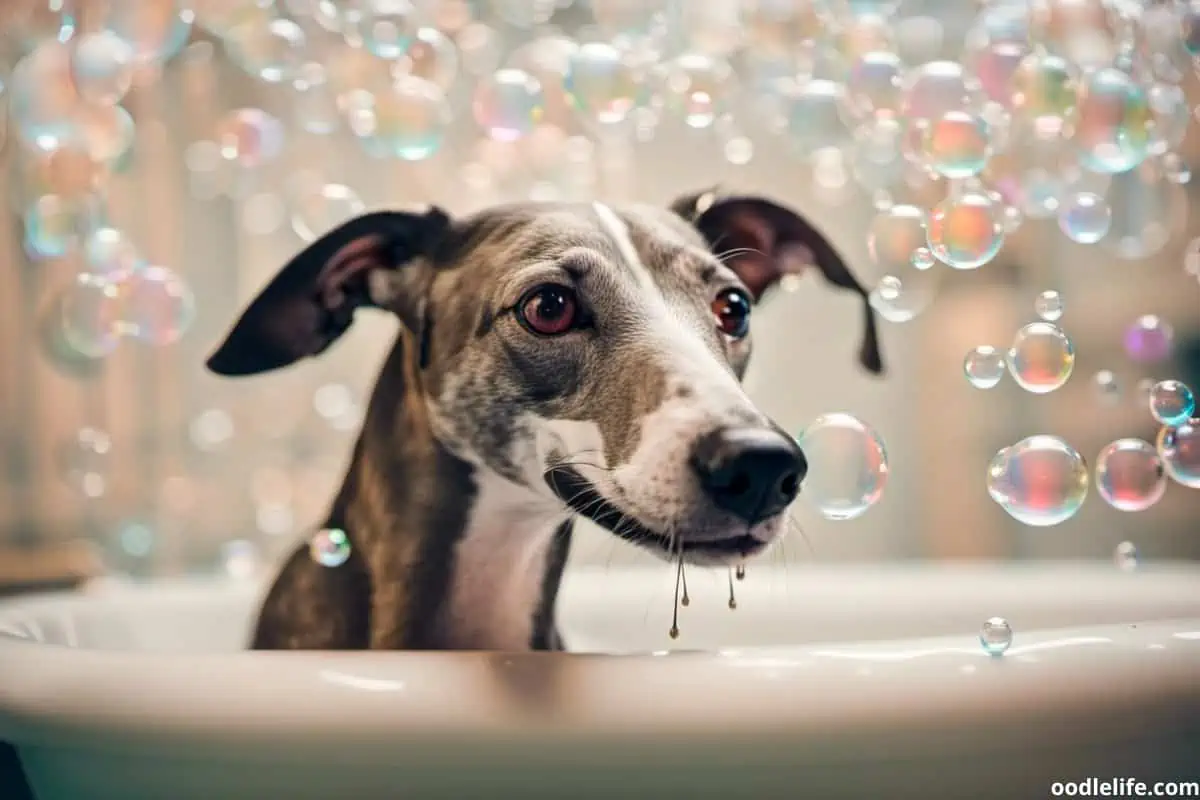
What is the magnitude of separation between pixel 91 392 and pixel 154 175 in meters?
0.55

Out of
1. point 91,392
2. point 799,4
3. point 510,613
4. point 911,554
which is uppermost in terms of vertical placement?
point 799,4

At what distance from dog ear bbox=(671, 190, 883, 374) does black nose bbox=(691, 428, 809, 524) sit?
0.35 meters

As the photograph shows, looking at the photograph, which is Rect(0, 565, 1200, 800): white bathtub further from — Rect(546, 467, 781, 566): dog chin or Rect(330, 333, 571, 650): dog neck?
Rect(330, 333, 571, 650): dog neck

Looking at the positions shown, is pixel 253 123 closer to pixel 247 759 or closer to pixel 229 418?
pixel 247 759

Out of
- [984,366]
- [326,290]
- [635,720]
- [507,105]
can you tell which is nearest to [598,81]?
[507,105]

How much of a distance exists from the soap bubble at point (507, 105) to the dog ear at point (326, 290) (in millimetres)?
129

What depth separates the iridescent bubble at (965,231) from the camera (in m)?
0.94

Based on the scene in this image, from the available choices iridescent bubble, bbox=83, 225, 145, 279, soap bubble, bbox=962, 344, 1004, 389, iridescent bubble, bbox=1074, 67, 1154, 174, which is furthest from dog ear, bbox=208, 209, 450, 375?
iridescent bubble, bbox=1074, 67, 1154, 174

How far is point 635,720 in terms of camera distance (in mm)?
608

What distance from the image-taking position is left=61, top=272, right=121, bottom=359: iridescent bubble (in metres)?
1.10

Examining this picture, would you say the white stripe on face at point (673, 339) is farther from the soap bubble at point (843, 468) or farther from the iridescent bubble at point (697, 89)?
the iridescent bubble at point (697, 89)

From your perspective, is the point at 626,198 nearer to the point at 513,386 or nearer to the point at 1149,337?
the point at 1149,337

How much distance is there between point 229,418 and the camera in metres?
2.84

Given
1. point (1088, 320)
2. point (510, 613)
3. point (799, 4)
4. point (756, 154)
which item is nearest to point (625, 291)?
point (510, 613)
